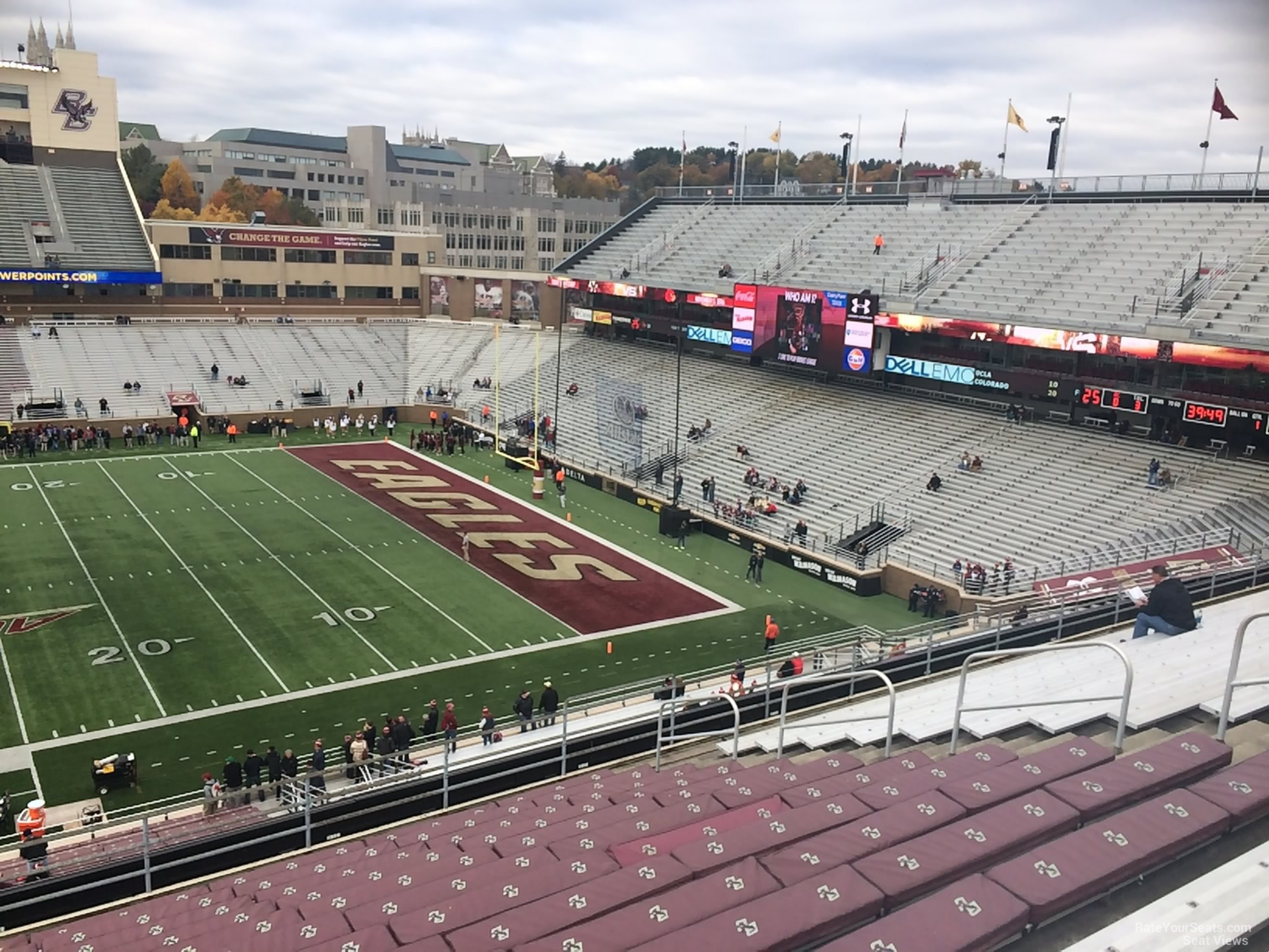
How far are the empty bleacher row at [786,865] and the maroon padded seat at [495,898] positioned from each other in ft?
0.06

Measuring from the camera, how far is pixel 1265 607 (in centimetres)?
1414

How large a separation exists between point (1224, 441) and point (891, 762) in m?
23.9

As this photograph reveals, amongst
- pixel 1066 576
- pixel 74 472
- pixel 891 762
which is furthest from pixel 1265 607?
pixel 74 472

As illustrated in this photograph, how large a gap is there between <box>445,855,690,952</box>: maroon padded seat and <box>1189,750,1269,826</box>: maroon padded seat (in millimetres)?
3664

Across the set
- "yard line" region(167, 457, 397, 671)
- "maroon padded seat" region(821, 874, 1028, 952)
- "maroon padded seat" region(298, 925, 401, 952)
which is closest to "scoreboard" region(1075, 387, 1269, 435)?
"yard line" region(167, 457, 397, 671)

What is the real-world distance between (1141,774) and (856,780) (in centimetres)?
238

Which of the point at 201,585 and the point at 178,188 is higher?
the point at 178,188

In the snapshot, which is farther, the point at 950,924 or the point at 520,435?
the point at 520,435

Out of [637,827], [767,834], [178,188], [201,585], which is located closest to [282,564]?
[201,585]

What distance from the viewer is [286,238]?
5581 cm

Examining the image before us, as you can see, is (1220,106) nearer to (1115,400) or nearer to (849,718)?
(1115,400)

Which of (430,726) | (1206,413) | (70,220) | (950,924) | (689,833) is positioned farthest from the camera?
(70,220)

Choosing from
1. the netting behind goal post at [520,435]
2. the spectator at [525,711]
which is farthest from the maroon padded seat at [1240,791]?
the netting behind goal post at [520,435]

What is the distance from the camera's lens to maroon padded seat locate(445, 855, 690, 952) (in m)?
6.65
